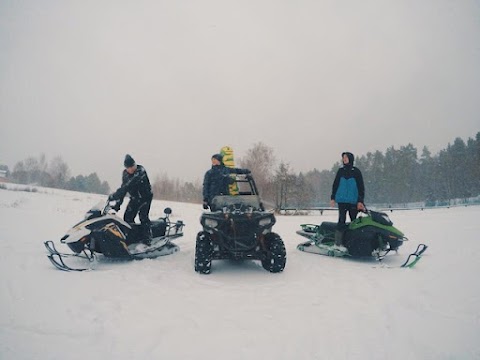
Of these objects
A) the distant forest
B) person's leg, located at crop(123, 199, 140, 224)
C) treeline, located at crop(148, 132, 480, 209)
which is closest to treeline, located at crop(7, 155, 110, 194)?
the distant forest

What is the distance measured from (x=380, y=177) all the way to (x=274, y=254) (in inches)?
2975

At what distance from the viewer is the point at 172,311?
10.3 feet

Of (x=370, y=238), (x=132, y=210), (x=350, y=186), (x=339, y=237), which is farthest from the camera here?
(x=350, y=186)

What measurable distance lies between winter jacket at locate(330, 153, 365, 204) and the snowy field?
153 centimetres

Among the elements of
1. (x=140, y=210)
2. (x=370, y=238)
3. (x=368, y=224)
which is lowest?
(x=370, y=238)

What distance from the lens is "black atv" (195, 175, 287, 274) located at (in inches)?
189

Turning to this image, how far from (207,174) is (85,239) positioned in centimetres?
284

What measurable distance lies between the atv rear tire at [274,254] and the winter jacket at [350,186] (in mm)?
2174

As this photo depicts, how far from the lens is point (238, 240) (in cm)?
480

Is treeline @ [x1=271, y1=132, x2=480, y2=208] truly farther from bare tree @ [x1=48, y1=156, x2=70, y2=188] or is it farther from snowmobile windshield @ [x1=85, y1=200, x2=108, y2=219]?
bare tree @ [x1=48, y1=156, x2=70, y2=188]

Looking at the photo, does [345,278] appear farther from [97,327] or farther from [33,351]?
[33,351]

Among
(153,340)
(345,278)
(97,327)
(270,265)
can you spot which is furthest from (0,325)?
(345,278)

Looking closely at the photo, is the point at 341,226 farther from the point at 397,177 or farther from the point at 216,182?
the point at 397,177

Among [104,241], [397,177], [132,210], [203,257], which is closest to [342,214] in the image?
[203,257]
